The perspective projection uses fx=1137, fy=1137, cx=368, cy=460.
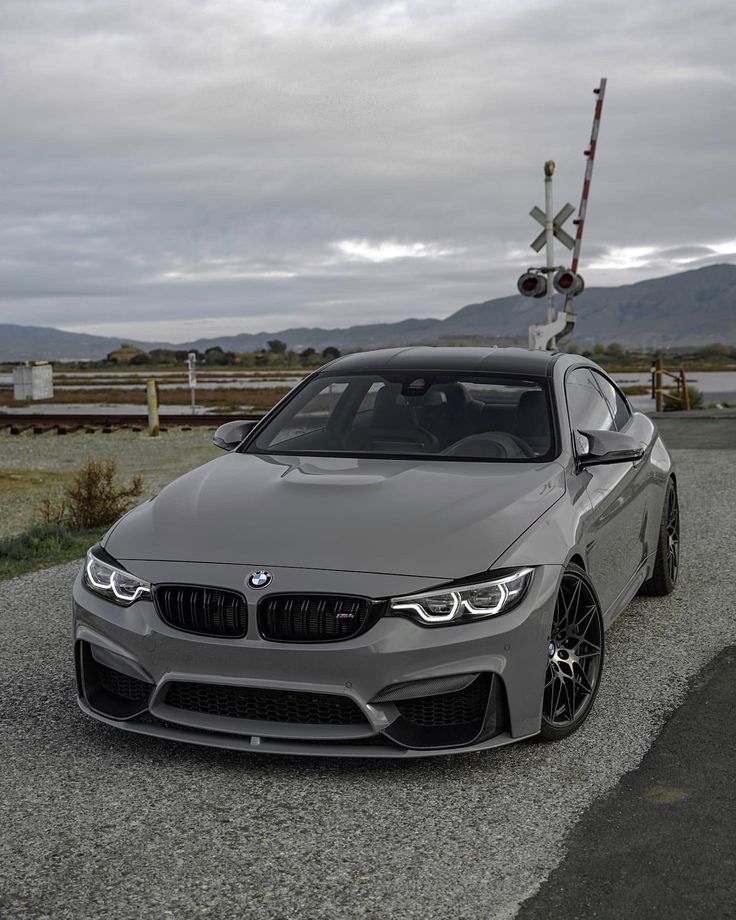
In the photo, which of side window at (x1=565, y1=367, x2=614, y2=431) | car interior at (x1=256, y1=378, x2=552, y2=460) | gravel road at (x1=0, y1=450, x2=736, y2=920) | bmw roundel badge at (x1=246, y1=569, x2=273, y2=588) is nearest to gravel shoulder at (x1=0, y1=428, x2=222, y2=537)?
car interior at (x1=256, y1=378, x2=552, y2=460)

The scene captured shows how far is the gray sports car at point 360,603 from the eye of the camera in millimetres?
3900

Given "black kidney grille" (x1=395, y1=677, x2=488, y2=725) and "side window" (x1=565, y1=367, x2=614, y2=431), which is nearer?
"black kidney grille" (x1=395, y1=677, x2=488, y2=725)

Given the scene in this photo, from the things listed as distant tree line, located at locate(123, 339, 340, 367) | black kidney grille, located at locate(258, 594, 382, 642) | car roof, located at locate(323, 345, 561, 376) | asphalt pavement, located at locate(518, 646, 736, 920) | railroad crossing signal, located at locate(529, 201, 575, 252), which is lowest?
distant tree line, located at locate(123, 339, 340, 367)

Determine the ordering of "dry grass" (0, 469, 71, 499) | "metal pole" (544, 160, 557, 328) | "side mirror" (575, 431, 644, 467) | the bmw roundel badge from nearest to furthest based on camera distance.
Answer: the bmw roundel badge → "side mirror" (575, 431, 644, 467) → "dry grass" (0, 469, 71, 499) → "metal pole" (544, 160, 557, 328)

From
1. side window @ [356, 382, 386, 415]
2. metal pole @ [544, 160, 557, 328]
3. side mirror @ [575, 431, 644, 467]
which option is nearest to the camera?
side mirror @ [575, 431, 644, 467]

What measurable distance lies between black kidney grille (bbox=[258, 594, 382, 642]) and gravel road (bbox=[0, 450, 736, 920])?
55 cm

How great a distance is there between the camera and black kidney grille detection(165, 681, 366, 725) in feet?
13.1

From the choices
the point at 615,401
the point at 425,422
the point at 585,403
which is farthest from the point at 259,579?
the point at 615,401

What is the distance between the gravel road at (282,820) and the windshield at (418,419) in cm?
123

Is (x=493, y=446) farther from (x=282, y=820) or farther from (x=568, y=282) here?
(x=568, y=282)

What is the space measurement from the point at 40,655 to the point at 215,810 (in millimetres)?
2366

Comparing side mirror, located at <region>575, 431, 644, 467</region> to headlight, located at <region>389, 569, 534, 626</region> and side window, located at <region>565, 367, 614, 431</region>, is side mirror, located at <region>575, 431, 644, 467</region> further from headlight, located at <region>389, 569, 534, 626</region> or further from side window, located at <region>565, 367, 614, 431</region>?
headlight, located at <region>389, 569, 534, 626</region>

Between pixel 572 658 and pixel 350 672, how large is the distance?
3.52 feet

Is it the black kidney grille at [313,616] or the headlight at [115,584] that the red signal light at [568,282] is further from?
the black kidney grille at [313,616]
